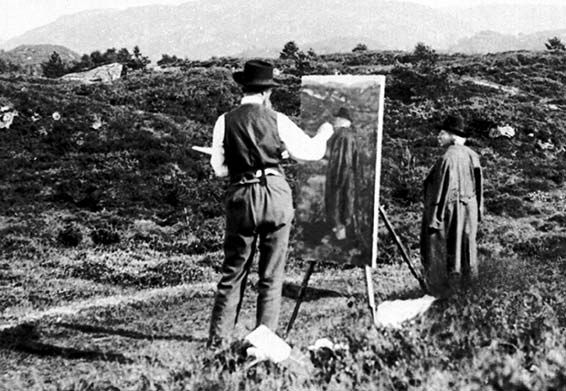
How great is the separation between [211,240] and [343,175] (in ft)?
29.8

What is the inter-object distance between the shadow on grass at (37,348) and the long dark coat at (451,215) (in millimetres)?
3390

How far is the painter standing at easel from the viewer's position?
574 centimetres

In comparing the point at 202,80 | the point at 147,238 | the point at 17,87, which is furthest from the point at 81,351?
the point at 202,80

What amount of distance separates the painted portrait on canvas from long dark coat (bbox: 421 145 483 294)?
1.34 meters

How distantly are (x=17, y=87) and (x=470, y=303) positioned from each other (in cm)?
2681

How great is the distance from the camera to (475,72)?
36.0 metres

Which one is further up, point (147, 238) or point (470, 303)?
point (470, 303)

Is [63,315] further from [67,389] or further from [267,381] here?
[267,381]

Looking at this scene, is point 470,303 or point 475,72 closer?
point 470,303

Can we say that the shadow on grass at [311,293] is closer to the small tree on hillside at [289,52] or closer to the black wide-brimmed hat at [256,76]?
the black wide-brimmed hat at [256,76]

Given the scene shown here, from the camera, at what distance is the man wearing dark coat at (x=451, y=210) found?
26.6 feet

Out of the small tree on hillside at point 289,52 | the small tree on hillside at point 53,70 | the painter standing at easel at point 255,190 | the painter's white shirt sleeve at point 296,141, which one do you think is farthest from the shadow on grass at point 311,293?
the small tree on hillside at point 53,70

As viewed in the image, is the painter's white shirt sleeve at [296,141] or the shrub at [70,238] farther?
the shrub at [70,238]

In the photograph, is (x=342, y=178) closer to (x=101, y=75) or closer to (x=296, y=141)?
(x=296, y=141)
